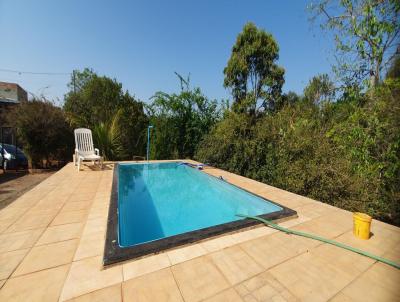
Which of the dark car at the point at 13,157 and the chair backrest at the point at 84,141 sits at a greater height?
the chair backrest at the point at 84,141

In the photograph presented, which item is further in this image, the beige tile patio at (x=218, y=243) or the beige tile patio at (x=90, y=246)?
the beige tile patio at (x=218, y=243)

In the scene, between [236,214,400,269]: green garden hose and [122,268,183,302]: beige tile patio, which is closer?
[122,268,183,302]: beige tile patio

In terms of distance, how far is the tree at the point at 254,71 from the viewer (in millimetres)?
11047

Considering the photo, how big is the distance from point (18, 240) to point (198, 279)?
2.25 metres

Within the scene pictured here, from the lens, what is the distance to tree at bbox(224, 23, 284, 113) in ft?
36.2

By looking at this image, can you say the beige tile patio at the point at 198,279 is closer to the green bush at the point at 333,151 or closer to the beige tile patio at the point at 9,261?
the beige tile patio at the point at 9,261

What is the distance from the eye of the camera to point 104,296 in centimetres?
153

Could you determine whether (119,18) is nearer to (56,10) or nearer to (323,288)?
(56,10)

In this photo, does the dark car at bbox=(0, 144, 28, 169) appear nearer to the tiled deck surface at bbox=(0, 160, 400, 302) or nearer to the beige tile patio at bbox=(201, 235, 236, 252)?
the tiled deck surface at bbox=(0, 160, 400, 302)

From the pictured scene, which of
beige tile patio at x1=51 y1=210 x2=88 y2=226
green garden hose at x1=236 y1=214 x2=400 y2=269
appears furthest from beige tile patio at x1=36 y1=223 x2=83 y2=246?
green garden hose at x1=236 y1=214 x2=400 y2=269

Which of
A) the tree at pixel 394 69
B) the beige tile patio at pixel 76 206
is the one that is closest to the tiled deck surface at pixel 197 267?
the beige tile patio at pixel 76 206

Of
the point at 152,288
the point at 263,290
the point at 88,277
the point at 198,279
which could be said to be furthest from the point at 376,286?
the point at 88,277

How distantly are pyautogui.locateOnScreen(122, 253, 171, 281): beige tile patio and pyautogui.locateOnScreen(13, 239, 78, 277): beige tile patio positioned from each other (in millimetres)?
652

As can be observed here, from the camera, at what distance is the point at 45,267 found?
1838 millimetres
